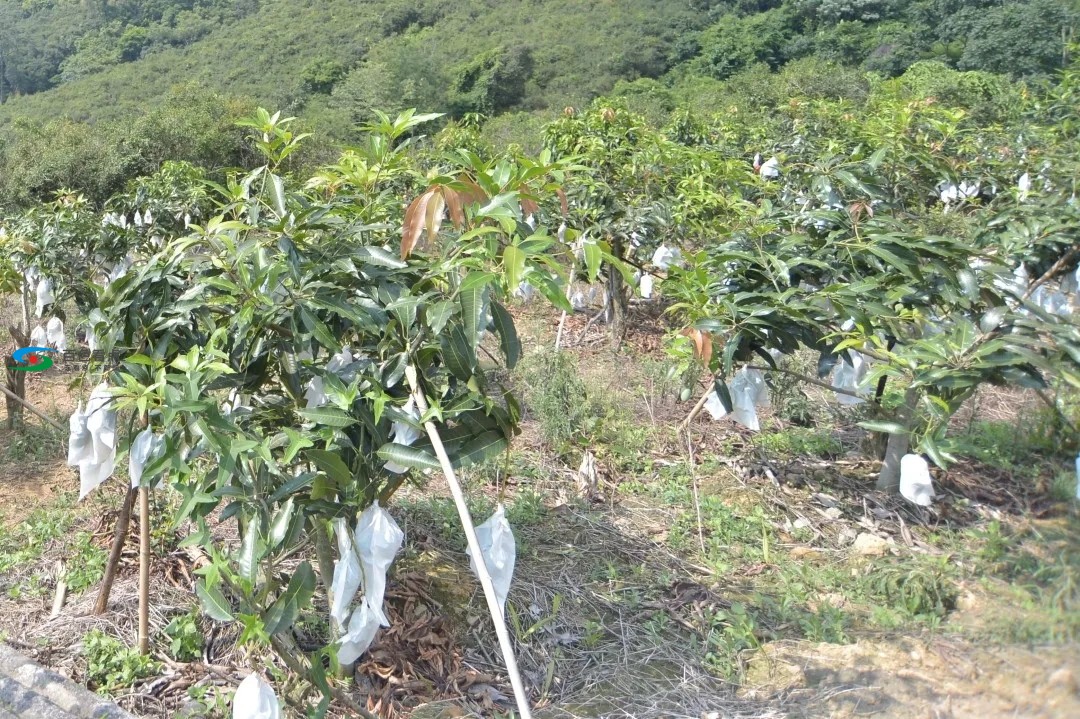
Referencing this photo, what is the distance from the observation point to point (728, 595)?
9.20 feet

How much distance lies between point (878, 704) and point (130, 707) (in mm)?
1849

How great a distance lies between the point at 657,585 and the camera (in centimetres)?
282

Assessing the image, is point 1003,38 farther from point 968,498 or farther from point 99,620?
point 99,620

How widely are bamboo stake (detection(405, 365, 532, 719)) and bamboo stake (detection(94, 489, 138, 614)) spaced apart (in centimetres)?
104

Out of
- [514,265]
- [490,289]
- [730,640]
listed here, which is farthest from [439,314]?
[730,640]

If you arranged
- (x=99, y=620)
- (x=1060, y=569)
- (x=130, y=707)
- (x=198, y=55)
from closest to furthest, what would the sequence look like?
(x=1060, y=569), (x=130, y=707), (x=99, y=620), (x=198, y=55)

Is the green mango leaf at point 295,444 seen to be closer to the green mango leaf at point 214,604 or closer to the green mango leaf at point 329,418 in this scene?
the green mango leaf at point 329,418

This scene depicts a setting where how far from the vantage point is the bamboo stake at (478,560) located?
151cm

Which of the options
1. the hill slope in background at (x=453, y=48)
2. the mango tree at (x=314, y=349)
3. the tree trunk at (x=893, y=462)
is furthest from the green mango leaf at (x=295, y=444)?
the hill slope in background at (x=453, y=48)

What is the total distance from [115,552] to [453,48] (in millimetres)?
30823

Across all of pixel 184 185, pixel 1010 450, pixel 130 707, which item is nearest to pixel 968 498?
pixel 1010 450

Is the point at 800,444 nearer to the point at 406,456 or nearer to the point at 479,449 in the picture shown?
the point at 479,449

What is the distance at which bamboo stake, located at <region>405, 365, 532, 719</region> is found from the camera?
1.51 m

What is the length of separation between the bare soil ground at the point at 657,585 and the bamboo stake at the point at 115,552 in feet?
0.18
